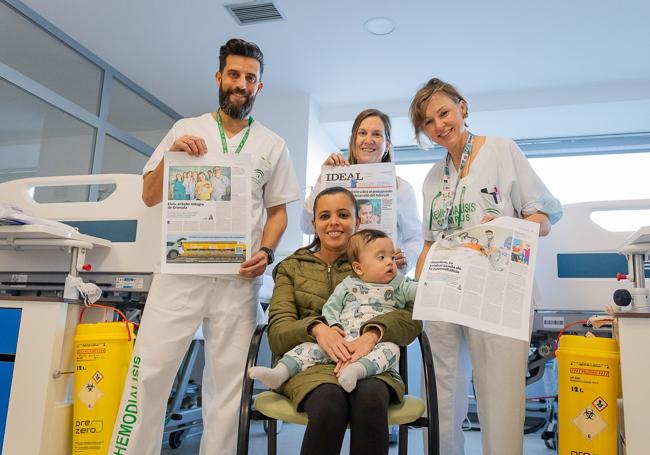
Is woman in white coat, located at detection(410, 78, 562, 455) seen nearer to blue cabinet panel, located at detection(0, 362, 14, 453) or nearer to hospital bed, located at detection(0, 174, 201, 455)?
hospital bed, located at detection(0, 174, 201, 455)

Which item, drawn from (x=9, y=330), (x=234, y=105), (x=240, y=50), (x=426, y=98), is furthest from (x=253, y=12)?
(x=9, y=330)

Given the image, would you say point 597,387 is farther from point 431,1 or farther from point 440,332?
point 431,1

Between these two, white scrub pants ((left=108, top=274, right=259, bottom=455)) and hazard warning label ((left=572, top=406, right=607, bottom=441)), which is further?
white scrub pants ((left=108, top=274, right=259, bottom=455))

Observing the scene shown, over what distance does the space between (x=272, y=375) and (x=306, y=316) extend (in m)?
0.34

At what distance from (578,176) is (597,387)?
14.6 ft

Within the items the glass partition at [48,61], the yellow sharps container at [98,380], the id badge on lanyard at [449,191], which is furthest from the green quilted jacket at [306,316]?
the glass partition at [48,61]

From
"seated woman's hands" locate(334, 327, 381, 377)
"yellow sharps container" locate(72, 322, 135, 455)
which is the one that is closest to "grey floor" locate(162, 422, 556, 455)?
"yellow sharps container" locate(72, 322, 135, 455)

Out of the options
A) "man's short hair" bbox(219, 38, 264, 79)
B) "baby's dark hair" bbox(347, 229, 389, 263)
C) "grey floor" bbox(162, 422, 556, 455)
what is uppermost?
"man's short hair" bbox(219, 38, 264, 79)

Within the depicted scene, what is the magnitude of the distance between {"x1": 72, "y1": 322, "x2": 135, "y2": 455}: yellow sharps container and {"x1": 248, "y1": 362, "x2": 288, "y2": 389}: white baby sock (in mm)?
699

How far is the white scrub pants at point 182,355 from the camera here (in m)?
1.80

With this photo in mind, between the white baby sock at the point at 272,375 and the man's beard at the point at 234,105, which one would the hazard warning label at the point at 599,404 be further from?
the man's beard at the point at 234,105

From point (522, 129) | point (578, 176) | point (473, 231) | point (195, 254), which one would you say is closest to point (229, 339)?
point (195, 254)

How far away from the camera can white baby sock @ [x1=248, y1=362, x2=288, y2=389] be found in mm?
1515

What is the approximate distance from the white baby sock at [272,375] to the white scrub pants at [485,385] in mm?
603
